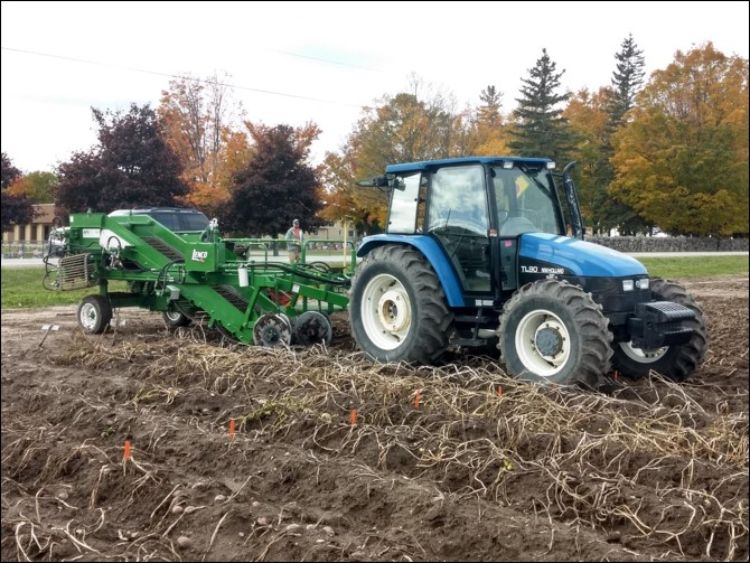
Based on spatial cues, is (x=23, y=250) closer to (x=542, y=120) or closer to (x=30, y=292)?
(x=30, y=292)

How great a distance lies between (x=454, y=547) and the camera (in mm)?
3971

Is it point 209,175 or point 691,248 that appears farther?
point 209,175

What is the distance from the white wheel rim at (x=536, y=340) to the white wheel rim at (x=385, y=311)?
1411 mm

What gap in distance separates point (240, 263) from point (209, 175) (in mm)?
22825

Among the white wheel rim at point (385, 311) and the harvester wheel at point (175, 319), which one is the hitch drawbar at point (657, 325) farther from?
the harvester wheel at point (175, 319)

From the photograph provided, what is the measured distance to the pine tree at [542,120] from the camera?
25.3 meters

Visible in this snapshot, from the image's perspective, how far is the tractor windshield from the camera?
7.99 m

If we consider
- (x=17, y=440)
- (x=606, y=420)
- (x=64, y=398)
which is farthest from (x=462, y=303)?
(x=17, y=440)

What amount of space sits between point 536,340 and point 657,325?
1.04 m

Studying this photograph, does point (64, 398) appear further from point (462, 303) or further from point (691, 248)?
point (691, 248)

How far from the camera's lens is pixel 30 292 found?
1742cm

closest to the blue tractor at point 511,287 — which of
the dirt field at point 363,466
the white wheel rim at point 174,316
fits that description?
the dirt field at point 363,466

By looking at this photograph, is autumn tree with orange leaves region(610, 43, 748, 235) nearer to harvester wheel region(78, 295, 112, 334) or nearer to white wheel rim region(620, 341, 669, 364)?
white wheel rim region(620, 341, 669, 364)

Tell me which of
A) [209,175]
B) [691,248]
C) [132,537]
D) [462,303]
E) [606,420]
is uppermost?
[209,175]
